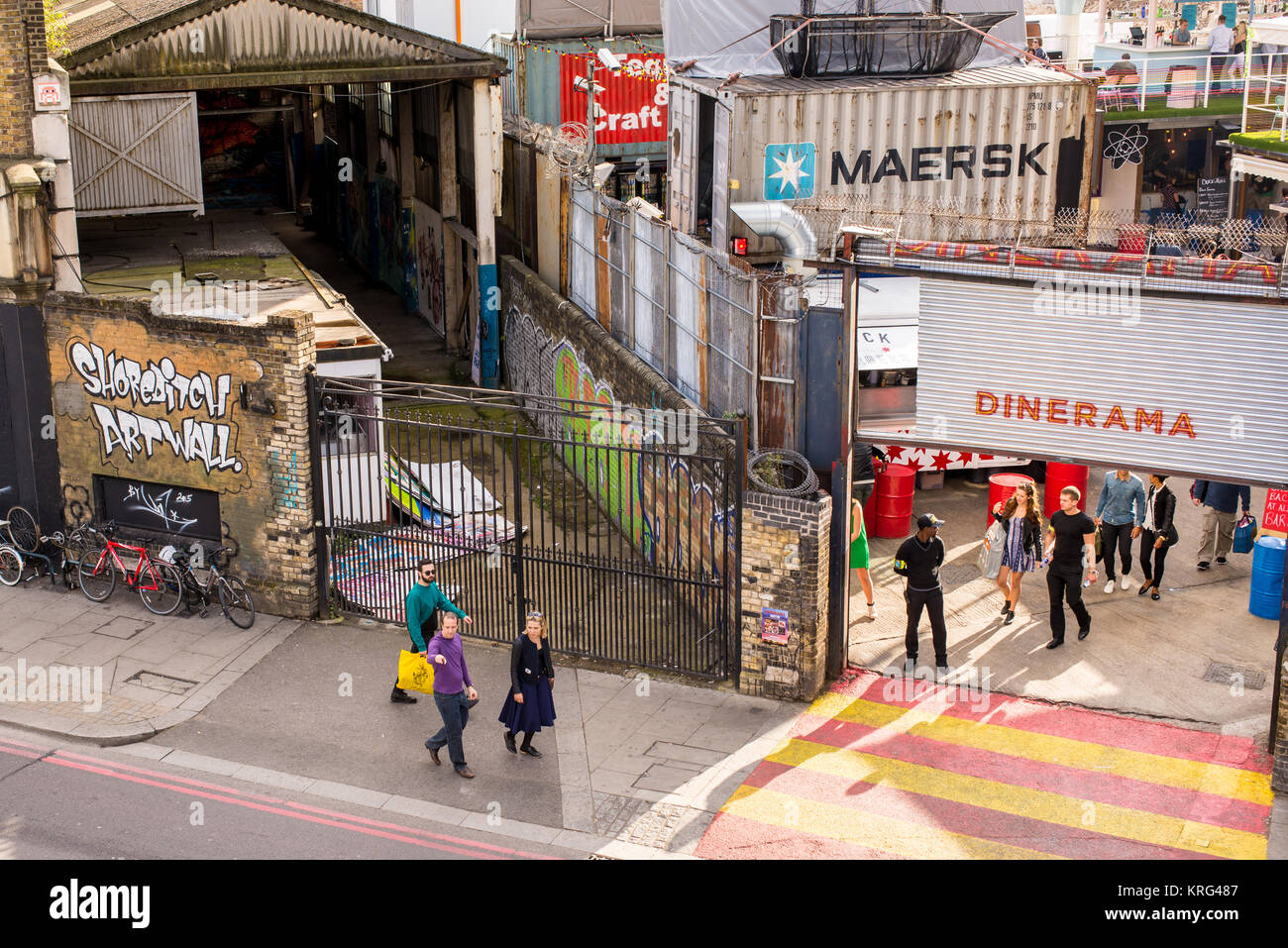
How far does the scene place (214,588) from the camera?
16.3 m

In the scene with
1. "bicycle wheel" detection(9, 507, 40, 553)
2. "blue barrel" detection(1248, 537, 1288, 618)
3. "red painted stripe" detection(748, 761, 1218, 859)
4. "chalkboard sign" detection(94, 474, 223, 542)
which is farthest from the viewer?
"bicycle wheel" detection(9, 507, 40, 553)

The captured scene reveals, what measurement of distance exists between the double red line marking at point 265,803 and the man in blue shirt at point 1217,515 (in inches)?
359

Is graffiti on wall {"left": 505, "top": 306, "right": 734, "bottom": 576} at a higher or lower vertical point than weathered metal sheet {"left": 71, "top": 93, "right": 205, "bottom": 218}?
lower

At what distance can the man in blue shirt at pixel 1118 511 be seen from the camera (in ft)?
51.3

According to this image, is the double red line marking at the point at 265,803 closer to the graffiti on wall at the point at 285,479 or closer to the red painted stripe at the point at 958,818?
the red painted stripe at the point at 958,818

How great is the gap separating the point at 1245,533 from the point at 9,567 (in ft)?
48.6

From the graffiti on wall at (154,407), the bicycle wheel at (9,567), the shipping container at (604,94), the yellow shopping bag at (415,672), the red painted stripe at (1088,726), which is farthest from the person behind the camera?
the shipping container at (604,94)

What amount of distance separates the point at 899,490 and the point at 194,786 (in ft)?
29.5

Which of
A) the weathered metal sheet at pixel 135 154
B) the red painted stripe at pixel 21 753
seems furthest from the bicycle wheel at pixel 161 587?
the weathered metal sheet at pixel 135 154

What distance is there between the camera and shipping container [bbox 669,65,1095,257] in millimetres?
17266

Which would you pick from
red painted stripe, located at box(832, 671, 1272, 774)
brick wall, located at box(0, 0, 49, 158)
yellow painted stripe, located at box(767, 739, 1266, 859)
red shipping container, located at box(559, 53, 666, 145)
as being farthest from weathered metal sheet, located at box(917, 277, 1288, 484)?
red shipping container, located at box(559, 53, 666, 145)

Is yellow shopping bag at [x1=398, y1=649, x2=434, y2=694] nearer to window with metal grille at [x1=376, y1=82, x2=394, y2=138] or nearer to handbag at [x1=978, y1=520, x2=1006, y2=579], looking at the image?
handbag at [x1=978, y1=520, x2=1006, y2=579]

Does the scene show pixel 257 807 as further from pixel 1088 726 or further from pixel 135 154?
pixel 135 154

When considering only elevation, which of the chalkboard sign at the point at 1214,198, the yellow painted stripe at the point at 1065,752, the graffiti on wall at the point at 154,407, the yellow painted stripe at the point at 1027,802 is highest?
the chalkboard sign at the point at 1214,198
